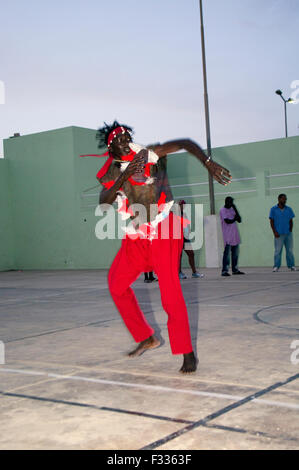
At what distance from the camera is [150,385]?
3.63 metres

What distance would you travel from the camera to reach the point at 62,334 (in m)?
5.65

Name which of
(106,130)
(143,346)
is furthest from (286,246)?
(106,130)

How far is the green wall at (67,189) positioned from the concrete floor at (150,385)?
11.0 m

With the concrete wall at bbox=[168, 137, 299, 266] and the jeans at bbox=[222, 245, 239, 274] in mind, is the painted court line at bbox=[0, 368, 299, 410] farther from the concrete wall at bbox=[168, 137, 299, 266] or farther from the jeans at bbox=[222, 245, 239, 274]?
the concrete wall at bbox=[168, 137, 299, 266]

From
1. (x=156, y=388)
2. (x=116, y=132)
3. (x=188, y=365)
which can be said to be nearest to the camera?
(x=156, y=388)

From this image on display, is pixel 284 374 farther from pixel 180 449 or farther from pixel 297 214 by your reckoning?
pixel 297 214

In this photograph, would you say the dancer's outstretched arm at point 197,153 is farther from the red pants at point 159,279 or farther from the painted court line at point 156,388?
the painted court line at point 156,388

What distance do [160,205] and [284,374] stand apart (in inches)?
56.1

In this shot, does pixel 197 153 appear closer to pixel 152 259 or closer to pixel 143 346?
pixel 152 259

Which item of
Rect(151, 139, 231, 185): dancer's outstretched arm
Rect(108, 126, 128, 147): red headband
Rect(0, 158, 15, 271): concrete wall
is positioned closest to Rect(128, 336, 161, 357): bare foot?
Rect(151, 139, 231, 185): dancer's outstretched arm

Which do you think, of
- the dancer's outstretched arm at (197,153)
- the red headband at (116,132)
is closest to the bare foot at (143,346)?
the dancer's outstretched arm at (197,153)

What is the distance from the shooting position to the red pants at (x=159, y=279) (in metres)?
3.92

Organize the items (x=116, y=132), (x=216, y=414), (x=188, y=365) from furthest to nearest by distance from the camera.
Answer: (x=116, y=132) < (x=188, y=365) < (x=216, y=414)

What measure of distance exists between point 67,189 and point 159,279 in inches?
641
